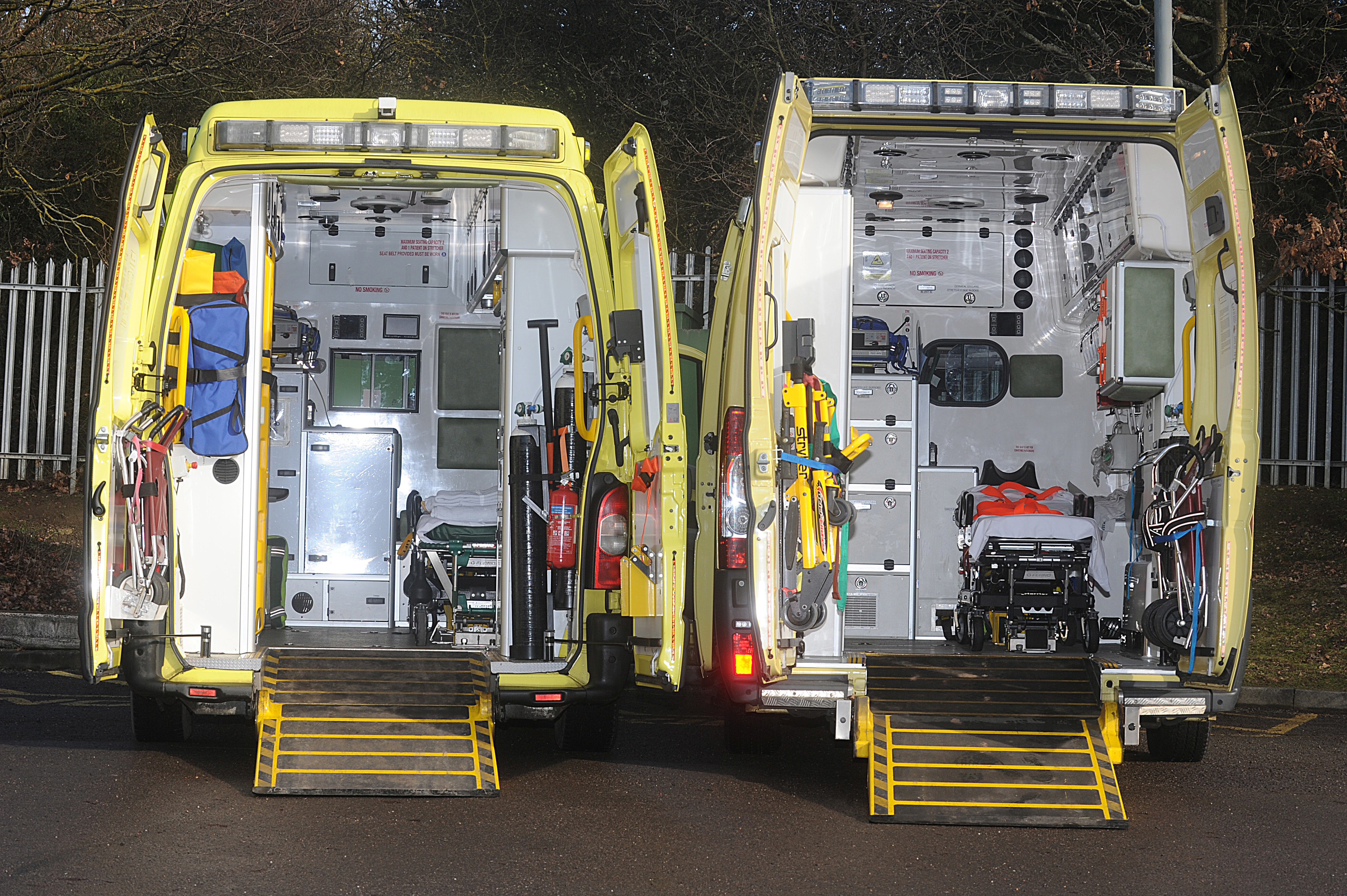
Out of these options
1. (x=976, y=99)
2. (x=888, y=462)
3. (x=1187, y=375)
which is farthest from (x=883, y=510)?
(x=976, y=99)

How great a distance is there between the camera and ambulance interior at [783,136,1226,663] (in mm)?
6977

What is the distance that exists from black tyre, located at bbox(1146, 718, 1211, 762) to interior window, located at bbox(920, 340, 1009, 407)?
2475 millimetres

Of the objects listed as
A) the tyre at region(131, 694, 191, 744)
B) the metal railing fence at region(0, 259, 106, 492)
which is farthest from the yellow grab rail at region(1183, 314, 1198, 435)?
the metal railing fence at region(0, 259, 106, 492)

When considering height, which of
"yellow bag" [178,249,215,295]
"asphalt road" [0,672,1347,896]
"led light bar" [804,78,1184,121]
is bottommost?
"asphalt road" [0,672,1347,896]

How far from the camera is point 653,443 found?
20.3 feet

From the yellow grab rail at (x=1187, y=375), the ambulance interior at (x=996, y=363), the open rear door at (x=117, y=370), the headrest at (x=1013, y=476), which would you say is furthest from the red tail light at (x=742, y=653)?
the headrest at (x=1013, y=476)

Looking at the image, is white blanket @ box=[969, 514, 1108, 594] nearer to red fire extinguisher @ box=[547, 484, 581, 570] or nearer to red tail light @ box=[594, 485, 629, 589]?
red tail light @ box=[594, 485, 629, 589]

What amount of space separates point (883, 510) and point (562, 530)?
2741 mm

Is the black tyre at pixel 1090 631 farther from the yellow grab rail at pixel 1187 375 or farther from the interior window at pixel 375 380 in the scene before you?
the interior window at pixel 375 380

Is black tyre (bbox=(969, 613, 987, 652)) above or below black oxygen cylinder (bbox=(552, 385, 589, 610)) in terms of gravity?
below

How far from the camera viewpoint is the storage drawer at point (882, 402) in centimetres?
873

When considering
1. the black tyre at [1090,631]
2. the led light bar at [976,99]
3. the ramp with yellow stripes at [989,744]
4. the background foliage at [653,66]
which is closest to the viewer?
the ramp with yellow stripes at [989,744]

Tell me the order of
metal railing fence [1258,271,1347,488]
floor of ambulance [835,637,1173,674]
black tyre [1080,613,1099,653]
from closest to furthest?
1. floor of ambulance [835,637,1173,674]
2. black tyre [1080,613,1099,653]
3. metal railing fence [1258,271,1347,488]

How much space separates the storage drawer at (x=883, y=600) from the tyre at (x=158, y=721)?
3899mm
